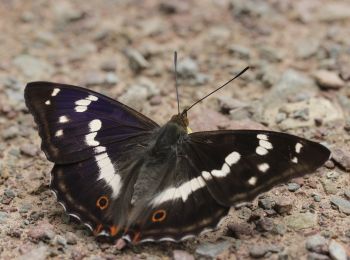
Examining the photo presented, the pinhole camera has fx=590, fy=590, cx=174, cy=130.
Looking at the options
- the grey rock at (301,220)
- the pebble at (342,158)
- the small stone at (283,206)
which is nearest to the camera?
the grey rock at (301,220)

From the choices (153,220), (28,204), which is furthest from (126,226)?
(28,204)

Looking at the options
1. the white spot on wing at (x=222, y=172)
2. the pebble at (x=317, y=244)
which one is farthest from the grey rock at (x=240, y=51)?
the pebble at (x=317, y=244)

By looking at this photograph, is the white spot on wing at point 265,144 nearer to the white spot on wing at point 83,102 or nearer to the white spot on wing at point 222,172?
the white spot on wing at point 222,172

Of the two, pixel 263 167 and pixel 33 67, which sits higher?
pixel 33 67

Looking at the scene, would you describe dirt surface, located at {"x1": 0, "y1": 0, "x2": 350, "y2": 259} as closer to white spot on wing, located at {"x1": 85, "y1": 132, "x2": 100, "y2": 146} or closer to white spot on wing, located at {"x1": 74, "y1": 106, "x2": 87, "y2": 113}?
white spot on wing, located at {"x1": 85, "y1": 132, "x2": 100, "y2": 146}

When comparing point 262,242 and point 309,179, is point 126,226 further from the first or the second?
point 309,179

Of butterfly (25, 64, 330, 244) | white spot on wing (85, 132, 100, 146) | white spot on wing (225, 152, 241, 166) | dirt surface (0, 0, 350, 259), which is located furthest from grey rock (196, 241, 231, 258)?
white spot on wing (85, 132, 100, 146)

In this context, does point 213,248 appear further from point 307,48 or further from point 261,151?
point 307,48

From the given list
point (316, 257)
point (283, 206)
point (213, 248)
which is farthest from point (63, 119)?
point (316, 257)

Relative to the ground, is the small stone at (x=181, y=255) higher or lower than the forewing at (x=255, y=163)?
lower
